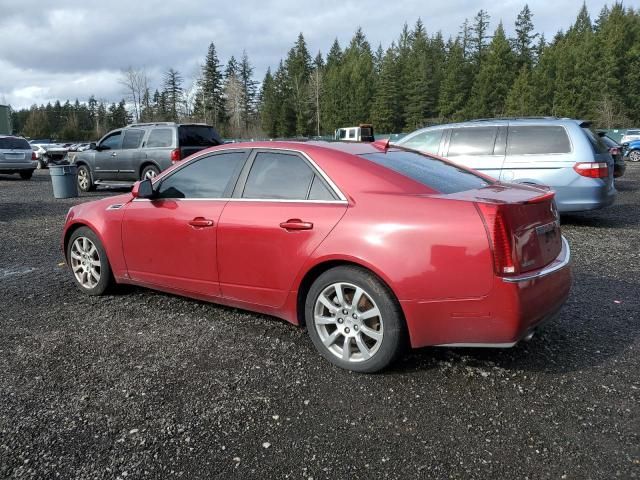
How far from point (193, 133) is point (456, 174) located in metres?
10.5

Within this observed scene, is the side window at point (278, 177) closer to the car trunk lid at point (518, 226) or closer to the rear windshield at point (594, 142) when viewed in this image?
the car trunk lid at point (518, 226)

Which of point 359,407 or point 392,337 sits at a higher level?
point 392,337

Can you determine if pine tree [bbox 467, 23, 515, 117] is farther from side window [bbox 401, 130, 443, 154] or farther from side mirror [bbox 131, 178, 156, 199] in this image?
side mirror [bbox 131, 178, 156, 199]

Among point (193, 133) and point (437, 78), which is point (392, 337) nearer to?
point (193, 133)

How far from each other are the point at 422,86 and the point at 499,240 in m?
77.9

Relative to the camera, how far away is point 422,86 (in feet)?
249

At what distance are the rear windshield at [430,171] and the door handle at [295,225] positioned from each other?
0.67m

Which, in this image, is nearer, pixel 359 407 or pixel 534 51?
pixel 359 407

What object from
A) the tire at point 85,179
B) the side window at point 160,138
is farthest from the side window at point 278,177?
the tire at point 85,179

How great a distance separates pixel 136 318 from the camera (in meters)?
4.34

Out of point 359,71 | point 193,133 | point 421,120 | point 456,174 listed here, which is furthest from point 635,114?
point 456,174

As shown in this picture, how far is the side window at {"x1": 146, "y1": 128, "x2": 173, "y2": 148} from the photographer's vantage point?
12.9 meters

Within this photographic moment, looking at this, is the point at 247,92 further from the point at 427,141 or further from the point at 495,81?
the point at 427,141

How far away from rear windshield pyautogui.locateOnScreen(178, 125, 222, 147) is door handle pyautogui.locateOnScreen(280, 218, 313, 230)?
10117 millimetres
